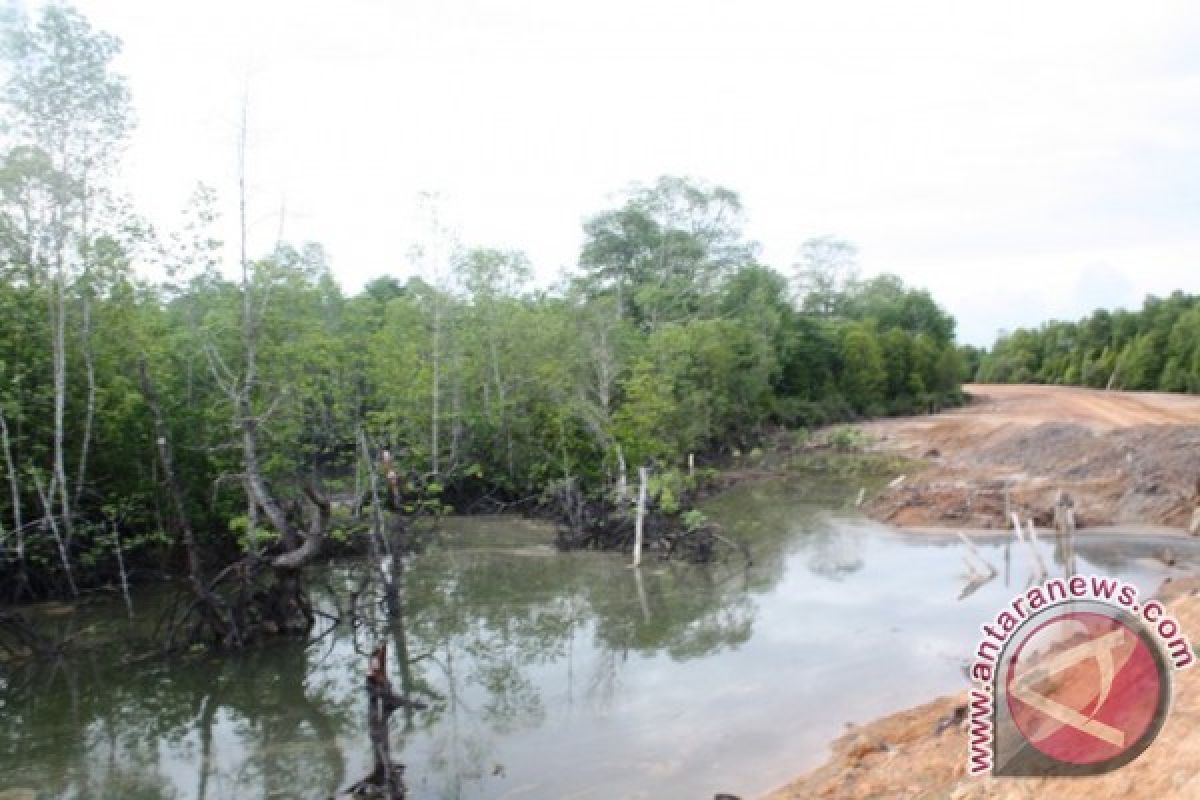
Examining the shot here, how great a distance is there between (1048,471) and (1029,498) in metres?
3.81

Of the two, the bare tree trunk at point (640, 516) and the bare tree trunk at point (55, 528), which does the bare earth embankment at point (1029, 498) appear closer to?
the bare tree trunk at point (640, 516)

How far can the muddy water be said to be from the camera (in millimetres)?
8305

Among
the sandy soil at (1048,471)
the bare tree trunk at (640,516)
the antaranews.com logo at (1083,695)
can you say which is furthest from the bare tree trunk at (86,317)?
the sandy soil at (1048,471)

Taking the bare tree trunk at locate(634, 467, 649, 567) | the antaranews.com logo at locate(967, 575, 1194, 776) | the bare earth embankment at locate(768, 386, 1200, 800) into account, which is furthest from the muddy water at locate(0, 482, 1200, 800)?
the antaranews.com logo at locate(967, 575, 1194, 776)

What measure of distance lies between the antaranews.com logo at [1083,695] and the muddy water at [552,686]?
113 inches

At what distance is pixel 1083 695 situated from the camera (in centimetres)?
549

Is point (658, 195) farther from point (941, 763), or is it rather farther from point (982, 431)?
point (941, 763)

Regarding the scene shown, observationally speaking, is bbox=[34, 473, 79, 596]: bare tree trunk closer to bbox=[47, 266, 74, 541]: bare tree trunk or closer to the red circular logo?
bbox=[47, 266, 74, 541]: bare tree trunk

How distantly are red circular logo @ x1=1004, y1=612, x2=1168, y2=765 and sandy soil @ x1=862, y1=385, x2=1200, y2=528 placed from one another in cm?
1356

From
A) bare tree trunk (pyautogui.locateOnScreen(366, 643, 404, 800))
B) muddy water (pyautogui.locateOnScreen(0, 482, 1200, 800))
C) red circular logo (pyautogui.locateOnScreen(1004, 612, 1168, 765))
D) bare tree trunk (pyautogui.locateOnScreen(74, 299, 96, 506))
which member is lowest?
muddy water (pyautogui.locateOnScreen(0, 482, 1200, 800))

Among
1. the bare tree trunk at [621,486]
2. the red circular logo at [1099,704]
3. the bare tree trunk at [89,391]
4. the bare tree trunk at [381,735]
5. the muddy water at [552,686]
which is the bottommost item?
the muddy water at [552,686]

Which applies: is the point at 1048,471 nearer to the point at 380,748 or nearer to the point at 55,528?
the point at 380,748

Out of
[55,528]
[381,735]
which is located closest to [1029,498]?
[381,735]

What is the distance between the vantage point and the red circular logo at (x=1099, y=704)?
4.97 m
